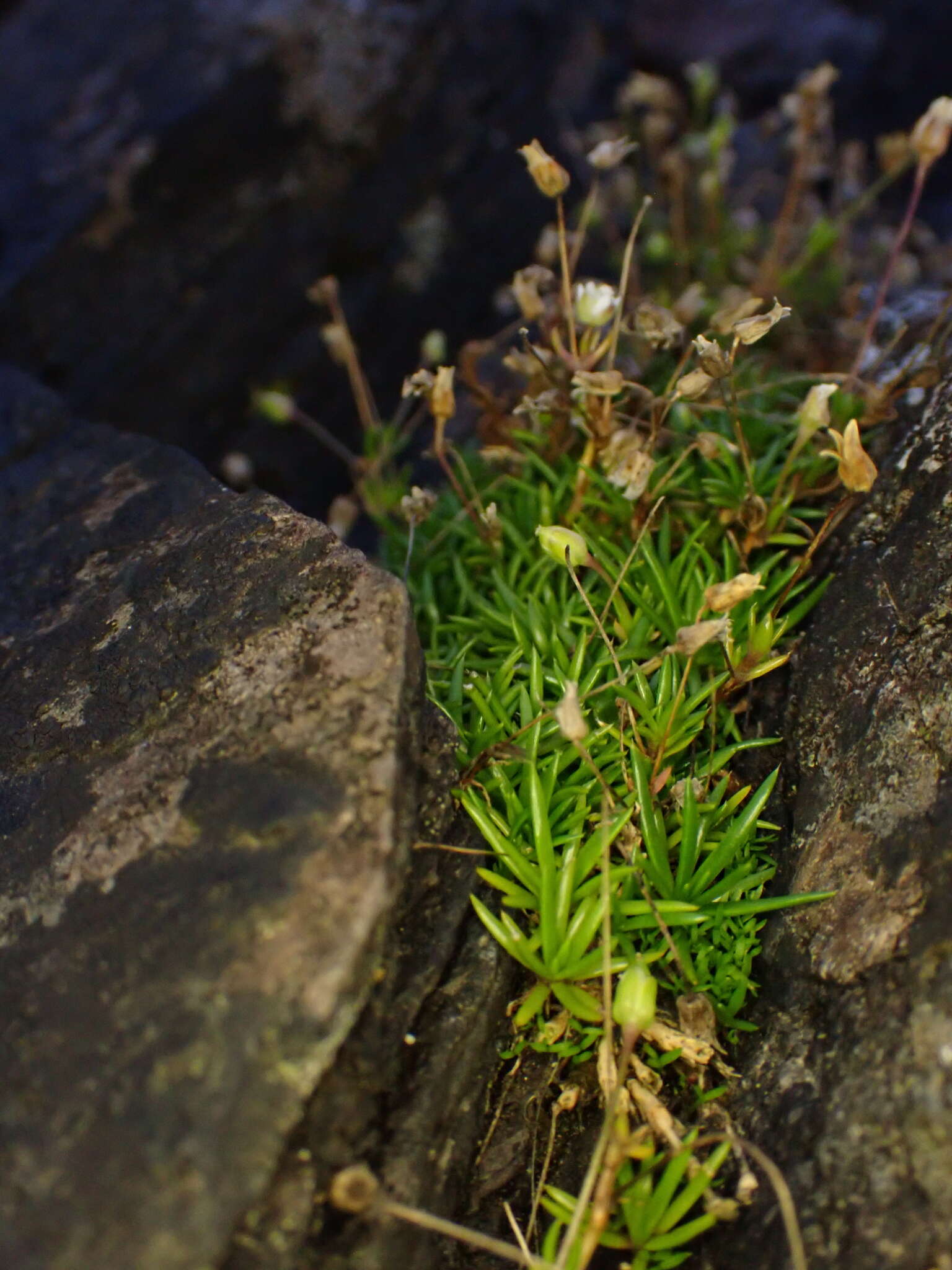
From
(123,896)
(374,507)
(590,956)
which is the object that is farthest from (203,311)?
(590,956)

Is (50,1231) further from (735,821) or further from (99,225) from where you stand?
(99,225)

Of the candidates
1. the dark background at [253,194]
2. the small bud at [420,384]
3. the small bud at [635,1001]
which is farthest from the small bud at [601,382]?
the dark background at [253,194]

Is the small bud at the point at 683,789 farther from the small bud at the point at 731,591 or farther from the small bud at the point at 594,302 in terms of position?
the small bud at the point at 594,302

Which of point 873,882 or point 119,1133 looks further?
point 873,882

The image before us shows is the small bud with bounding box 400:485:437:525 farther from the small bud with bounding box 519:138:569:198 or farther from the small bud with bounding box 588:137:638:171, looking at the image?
the small bud with bounding box 588:137:638:171

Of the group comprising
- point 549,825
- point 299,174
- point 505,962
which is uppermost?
point 299,174

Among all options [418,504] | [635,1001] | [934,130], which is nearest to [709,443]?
[418,504]
